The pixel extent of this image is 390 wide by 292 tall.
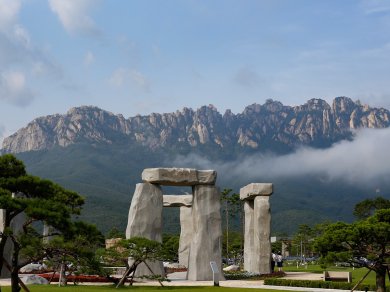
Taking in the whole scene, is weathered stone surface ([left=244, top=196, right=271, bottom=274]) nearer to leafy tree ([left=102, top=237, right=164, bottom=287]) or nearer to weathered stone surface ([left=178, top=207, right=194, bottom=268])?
weathered stone surface ([left=178, top=207, right=194, bottom=268])

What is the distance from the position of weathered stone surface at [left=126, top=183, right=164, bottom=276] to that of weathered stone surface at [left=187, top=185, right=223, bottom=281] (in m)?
1.83

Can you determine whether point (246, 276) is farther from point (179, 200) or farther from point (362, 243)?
point (362, 243)

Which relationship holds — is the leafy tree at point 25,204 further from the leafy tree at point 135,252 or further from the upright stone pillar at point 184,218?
the upright stone pillar at point 184,218

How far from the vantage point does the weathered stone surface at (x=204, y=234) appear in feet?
95.3

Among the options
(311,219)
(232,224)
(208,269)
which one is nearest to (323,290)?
(208,269)

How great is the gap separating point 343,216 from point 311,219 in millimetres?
42280

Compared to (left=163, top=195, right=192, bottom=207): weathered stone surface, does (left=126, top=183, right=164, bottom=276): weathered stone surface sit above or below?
below

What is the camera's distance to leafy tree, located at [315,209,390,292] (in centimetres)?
1873

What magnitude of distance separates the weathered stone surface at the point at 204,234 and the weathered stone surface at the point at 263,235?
203 inches

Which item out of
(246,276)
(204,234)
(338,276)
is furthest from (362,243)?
(246,276)

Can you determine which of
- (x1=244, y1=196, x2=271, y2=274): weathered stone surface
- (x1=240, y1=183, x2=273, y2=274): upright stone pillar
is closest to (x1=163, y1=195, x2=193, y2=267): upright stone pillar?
(x1=240, y1=183, x2=273, y2=274): upright stone pillar

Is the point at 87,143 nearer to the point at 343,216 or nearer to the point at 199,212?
the point at 343,216

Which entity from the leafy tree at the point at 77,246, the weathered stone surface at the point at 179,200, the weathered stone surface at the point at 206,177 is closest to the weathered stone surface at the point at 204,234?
the weathered stone surface at the point at 206,177

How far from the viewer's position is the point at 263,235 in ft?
113
